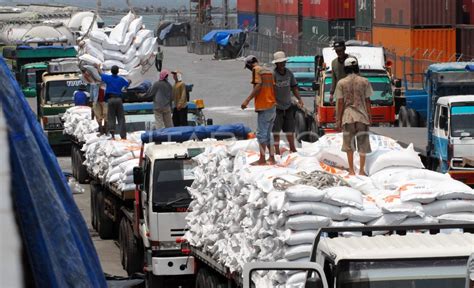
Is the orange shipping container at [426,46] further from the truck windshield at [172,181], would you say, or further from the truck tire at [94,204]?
the truck windshield at [172,181]

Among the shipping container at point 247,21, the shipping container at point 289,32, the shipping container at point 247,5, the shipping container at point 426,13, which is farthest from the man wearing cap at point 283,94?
the shipping container at point 247,5

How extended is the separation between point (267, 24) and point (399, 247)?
7446 centimetres

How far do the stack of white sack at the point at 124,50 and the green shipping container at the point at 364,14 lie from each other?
832 inches

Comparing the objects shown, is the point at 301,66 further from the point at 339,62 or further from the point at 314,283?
the point at 314,283

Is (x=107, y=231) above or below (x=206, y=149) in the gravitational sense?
below

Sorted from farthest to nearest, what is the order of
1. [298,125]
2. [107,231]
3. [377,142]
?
1. [298,125]
2. [107,231]
3. [377,142]

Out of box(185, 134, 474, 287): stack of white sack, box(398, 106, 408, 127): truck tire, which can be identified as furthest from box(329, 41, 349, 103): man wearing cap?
box(398, 106, 408, 127): truck tire

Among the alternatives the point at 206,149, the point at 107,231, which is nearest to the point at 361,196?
the point at 206,149

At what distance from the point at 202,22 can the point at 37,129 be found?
96.9 metres

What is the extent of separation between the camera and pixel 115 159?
19281 millimetres

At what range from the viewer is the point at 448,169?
22.1 metres

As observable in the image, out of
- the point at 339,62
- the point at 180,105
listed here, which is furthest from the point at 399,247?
the point at 180,105

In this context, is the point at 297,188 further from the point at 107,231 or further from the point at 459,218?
the point at 107,231

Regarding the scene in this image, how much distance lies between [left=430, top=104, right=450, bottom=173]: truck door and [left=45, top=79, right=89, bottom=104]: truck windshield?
13012 mm
